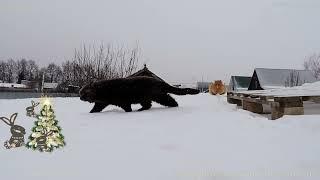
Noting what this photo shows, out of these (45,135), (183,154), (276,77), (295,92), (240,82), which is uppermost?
(295,92)

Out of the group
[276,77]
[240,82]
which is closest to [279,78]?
[276,77]

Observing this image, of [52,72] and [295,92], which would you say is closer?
[295,92]

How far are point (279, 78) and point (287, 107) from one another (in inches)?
1476

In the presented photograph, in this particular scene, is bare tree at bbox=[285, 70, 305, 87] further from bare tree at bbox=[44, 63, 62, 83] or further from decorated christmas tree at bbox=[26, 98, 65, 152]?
bare tree at bbox=[44, 63, 62, 83]

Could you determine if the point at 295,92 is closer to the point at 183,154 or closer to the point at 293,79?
the point at 183,154

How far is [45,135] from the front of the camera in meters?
3.79

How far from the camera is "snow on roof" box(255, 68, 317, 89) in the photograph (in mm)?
38625

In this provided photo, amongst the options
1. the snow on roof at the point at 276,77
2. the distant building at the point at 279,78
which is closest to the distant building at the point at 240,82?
the distant building at the point at 279,78

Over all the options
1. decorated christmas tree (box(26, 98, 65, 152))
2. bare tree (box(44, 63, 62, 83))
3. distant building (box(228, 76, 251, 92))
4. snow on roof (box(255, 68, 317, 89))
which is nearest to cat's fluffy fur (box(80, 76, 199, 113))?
decorated christmas tree (box(26, 98, 65, 152))

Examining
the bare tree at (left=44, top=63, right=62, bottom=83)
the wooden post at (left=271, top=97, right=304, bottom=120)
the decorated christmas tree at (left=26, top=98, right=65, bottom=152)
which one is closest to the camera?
the decorated christmas tree at (left=26, top=98, right=65, bottom=152)

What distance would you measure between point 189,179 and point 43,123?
72.7 inches

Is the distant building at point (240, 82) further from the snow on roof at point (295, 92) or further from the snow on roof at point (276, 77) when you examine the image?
the snow on roof at point (295, 92)

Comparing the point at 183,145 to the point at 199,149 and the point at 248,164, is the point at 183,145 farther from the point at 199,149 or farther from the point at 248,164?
the point at 248,164

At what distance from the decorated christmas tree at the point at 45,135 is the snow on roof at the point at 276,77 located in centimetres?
3582
